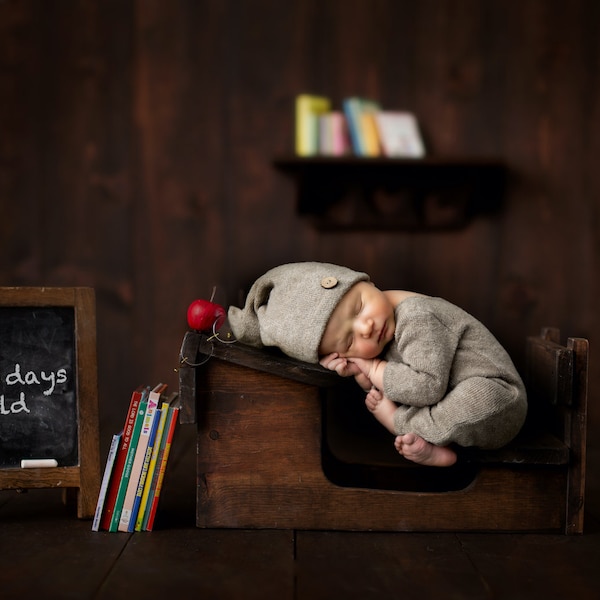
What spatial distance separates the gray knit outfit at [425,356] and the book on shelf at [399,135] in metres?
1.13

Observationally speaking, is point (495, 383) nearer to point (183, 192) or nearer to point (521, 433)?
point (521, 433)

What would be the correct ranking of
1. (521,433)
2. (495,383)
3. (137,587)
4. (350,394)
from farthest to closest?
(350,394) → (521,433) → (495,383) → (137,587)

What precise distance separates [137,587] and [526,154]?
2.21 meters

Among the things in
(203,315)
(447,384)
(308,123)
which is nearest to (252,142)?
(308,123)

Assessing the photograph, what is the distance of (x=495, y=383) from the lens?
5.58 ft

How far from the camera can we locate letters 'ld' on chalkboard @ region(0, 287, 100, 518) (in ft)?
5.91

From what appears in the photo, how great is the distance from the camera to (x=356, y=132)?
2.81 meters

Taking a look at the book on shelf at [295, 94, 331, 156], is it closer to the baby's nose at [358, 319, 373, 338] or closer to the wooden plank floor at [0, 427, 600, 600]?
the baby's nose at [358, 319, 373, 338]

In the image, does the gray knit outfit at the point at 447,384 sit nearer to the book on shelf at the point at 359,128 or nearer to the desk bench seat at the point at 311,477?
the desk bench seat at the point at 311,477

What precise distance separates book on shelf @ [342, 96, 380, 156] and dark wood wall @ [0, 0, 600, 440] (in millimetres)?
123

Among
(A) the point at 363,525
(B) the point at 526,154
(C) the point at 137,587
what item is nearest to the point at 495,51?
(B) the point at 526,154

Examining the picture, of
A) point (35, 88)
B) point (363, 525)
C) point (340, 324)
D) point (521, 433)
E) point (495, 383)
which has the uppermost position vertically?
point (35, 88)

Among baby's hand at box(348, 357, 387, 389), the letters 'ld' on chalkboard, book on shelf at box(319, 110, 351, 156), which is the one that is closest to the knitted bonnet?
baby's hand at box(348, 357, 387, 389)

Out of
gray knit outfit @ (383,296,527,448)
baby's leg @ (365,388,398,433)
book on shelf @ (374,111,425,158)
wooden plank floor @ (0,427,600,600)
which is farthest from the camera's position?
book on shelf @ (374,111,425,158)
